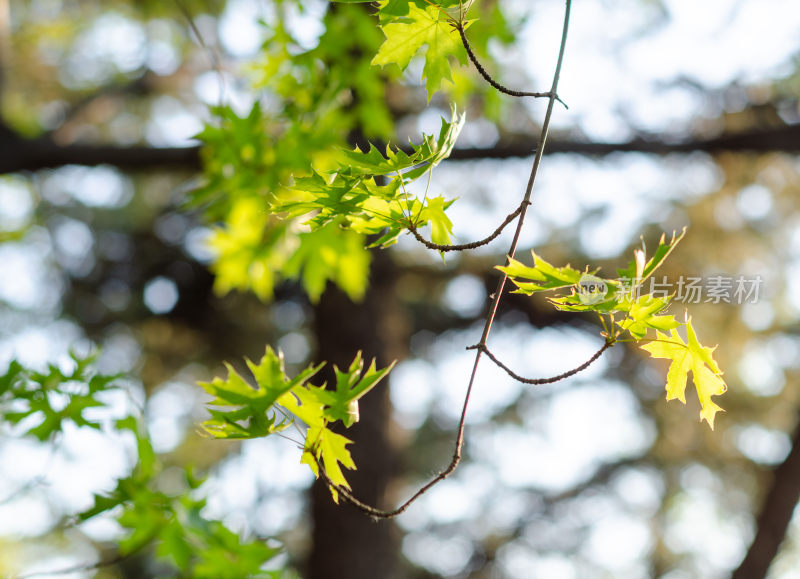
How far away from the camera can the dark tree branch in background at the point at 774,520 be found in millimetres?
2531

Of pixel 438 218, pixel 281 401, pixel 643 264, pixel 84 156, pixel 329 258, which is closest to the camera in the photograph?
pixel 643 264

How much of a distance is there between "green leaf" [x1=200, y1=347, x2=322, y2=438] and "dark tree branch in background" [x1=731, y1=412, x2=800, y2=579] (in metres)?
2.55

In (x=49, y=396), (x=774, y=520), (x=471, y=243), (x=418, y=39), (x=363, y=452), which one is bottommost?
(x=774, y=520)

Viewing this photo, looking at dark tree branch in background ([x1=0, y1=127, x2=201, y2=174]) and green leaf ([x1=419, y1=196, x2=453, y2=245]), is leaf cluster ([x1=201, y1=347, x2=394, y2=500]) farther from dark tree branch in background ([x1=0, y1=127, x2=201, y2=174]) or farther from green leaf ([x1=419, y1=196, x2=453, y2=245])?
dark tree branch in background ([x1=0, y1=127, x2=201, y2=174])

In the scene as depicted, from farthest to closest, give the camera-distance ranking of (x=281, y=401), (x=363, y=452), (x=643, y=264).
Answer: (x=363, y=452) < (x=281, y=401) < (x=643, y=264)

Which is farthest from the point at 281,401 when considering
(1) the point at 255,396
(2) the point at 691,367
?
(2) the point at 691,367

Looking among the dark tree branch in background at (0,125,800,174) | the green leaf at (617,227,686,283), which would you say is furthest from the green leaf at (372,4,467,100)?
the dark tree branch in background at (0,125,800,174)

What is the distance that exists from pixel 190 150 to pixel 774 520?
2.83 meters

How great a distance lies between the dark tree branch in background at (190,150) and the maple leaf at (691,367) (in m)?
1.49

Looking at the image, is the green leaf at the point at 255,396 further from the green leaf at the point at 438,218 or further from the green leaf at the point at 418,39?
the green leaf at the point at 418,39

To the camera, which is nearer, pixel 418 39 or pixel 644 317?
pixel 644 317

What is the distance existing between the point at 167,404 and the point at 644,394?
403 centimetres

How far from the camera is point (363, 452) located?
2568 millimetres

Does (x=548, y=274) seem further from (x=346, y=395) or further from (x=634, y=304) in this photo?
(x=346, y=395)
